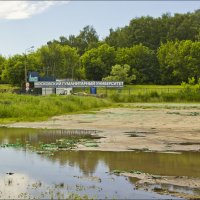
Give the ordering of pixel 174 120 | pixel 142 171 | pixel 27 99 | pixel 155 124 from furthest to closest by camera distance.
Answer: pixel 27 99 → pixel 174 120 → pixel 155 124 → pixel 142 171

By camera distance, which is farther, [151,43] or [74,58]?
[151,43]

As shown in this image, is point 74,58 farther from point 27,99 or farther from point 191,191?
point 191,191

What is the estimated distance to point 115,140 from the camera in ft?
81.6

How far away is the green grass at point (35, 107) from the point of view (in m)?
38.6

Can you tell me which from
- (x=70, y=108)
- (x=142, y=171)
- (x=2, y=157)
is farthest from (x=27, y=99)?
(x=142, y=171)

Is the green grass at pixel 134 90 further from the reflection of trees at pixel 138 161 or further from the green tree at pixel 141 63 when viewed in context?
the reflection of trees at pixel 138 161

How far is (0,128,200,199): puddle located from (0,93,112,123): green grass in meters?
16.4

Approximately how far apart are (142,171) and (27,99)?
1146 inches

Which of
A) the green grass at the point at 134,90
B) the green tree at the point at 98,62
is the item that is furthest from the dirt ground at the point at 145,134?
the green tree at the point at 98,62

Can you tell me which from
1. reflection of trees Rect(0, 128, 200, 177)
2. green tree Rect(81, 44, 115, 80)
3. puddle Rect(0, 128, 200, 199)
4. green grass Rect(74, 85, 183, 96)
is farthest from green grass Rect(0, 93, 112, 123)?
green tree Rect(81, 44, 115, 80)

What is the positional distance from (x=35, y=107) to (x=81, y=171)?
2489cm

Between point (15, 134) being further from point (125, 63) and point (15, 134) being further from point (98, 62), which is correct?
point (125, 63)

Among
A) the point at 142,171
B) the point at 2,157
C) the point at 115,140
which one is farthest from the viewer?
the point at 115,140

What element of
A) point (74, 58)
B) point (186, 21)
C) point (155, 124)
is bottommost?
point (155, 124)
